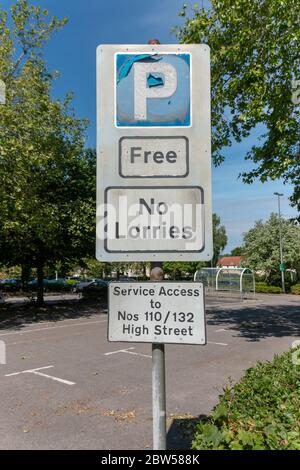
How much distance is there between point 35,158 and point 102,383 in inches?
387

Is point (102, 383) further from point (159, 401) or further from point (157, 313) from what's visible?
point (157, 313)

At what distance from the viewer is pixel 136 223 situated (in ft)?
7.84

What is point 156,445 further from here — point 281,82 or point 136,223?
point 281,82

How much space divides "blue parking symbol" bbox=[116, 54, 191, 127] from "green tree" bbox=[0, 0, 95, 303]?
12558 mm

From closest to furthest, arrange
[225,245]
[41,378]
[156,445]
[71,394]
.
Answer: [156,445] < [71,394] < [41,378] < [225,245]

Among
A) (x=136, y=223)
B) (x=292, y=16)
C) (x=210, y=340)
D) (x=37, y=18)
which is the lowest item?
(x=210, y=340)

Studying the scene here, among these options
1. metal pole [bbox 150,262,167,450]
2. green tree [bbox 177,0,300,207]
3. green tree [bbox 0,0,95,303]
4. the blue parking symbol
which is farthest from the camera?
green tree [bbox 0,0,95,303]

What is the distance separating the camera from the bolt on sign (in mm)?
2383

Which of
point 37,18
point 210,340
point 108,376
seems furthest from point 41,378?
point 37,18

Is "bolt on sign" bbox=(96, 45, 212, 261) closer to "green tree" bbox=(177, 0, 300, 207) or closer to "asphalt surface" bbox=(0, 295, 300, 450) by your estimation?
"asphalt surface" bbox=(0, 295, 300, 450)

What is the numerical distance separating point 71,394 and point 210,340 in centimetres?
601

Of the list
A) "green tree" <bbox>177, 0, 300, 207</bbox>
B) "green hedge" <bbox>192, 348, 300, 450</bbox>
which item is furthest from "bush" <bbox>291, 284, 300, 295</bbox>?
"green hedge" <bbox>192, 348, 300, 450</bbox>

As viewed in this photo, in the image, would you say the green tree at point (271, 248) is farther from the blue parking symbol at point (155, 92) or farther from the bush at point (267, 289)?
the blue parking symbol at point (155, 92)

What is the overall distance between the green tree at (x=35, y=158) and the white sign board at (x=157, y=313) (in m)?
12.9
